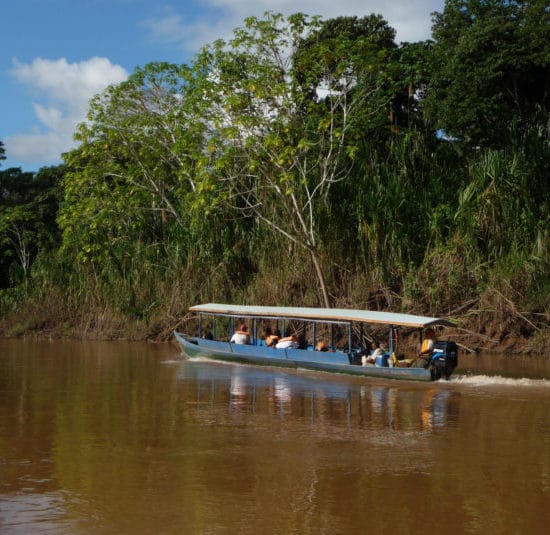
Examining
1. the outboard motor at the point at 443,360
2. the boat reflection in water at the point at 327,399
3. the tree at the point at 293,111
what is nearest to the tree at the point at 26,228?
the tree at the point at 293,111

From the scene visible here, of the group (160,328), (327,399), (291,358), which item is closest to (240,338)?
(291,358)

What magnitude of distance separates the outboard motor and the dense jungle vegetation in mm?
4796

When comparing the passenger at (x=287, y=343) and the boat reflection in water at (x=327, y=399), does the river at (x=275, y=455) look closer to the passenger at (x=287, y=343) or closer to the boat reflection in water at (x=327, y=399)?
the boat reflection in water at (x=327, y=399)

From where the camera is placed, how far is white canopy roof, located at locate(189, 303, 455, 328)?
47.4ft

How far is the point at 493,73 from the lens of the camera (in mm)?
21406

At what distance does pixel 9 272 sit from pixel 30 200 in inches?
180

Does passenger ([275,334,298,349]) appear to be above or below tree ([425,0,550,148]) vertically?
below

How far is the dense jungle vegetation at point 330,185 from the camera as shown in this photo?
1953cm

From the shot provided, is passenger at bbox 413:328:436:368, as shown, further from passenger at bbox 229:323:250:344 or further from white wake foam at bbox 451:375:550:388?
passenger at bbox 229:323:250:344

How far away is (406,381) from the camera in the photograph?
47.3ft

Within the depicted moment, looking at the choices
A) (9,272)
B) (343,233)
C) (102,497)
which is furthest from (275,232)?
(102,497)

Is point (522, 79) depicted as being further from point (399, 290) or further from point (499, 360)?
point (499, 360)

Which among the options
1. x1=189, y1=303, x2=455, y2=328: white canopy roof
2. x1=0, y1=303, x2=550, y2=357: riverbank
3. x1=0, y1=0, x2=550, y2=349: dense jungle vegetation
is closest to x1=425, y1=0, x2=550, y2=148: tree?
x1=0, y1=0, x2=550, y2=349: dense jungle vegetation

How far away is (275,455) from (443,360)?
19.8 feet
